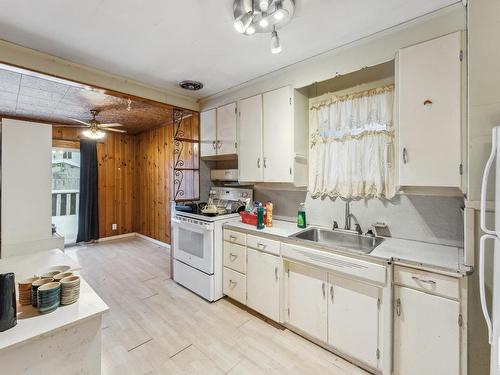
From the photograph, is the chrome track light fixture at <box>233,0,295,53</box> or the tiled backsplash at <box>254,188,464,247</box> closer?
the chrome track light fixture at <box>233,0,295,53</box>

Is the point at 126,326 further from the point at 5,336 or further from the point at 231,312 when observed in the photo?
the point at 5,336

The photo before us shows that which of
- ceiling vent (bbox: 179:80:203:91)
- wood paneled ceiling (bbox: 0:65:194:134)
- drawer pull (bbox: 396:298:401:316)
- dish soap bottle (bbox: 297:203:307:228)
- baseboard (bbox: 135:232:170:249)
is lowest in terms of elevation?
baseboard (bbox: 135:232:170:249)

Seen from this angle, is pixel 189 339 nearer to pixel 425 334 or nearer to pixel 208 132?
pixel 425 334

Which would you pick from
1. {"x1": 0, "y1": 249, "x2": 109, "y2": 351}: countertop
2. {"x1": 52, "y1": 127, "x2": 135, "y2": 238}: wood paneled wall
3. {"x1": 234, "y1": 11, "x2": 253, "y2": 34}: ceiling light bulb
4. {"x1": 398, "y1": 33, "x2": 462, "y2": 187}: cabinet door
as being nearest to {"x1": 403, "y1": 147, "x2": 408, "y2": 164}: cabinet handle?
{"x1": 398, "y1": 33, "x2": 462, "y2": 187}: cabinet door

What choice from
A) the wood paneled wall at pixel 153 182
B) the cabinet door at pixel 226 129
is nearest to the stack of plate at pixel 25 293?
the cabinet door at pixel 226 129

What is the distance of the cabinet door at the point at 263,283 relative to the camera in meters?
2.19

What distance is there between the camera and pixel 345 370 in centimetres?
174

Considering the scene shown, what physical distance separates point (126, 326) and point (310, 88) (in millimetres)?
3074

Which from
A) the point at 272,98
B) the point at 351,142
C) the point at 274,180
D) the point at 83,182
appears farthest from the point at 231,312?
the point at 83,182

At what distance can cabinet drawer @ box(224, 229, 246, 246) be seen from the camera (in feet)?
8.14

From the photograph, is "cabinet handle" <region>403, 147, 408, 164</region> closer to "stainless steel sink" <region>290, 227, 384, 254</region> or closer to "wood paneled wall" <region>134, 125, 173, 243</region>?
"stainless steel sink" <region>290, 227, 384, 254</region>

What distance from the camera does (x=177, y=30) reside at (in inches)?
72.2

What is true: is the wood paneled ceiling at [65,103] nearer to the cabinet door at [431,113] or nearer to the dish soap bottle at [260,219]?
the dish soap bottle at [260,219]

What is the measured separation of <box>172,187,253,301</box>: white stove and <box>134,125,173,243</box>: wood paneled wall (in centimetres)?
175
